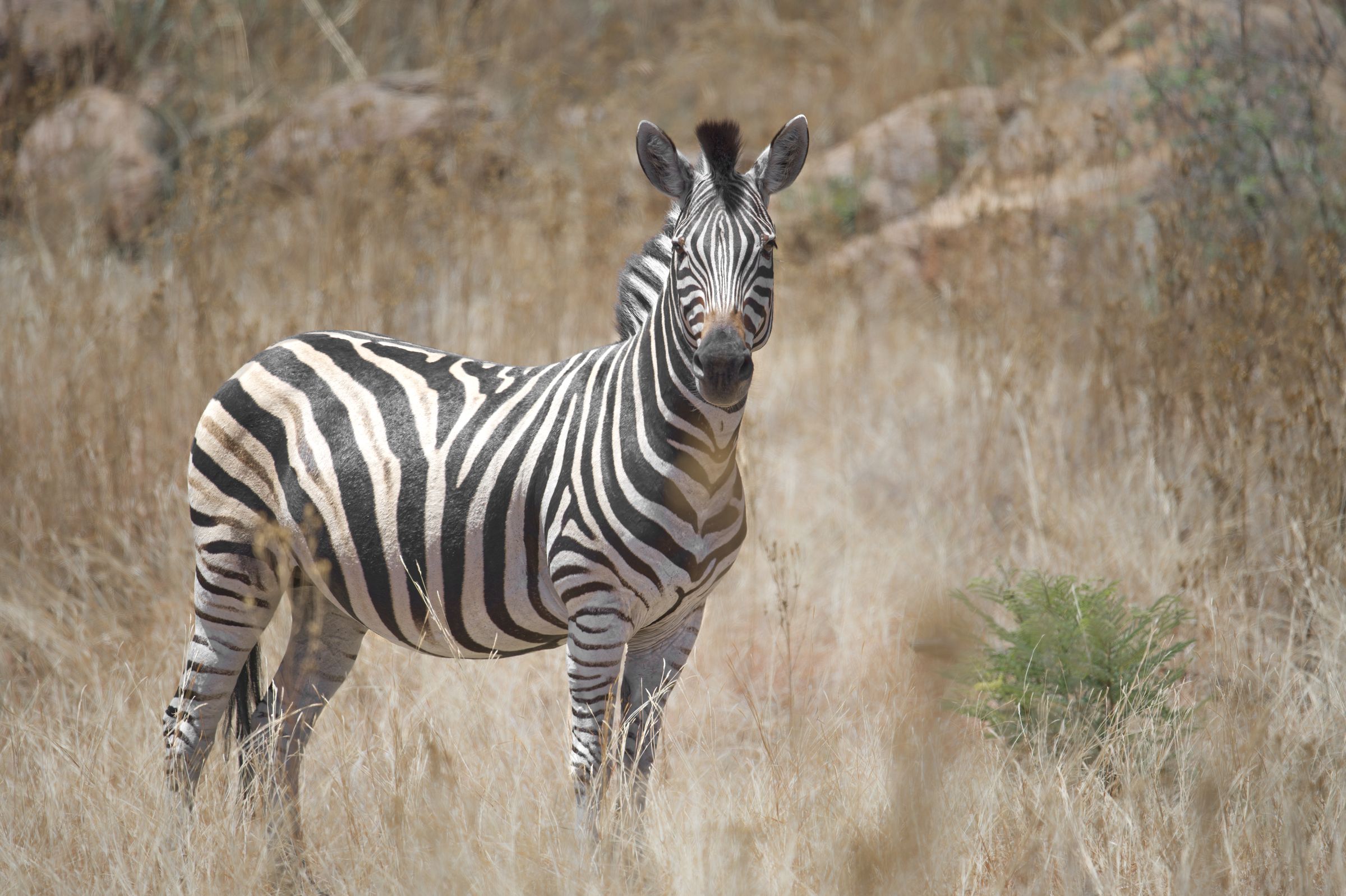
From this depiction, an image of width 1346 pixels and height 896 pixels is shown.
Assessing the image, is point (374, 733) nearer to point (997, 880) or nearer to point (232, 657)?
point (232, 657)

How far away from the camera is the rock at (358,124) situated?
21.6 feet

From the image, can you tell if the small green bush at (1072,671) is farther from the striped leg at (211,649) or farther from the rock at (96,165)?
the rock at (96,165)

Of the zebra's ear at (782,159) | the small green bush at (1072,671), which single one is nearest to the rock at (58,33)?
the zebra's ear at (782,159)

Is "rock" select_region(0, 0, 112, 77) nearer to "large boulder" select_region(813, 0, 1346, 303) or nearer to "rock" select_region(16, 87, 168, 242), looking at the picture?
"rock" select_region(16, 87, 168, 242)

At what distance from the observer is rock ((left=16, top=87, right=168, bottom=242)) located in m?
6.23

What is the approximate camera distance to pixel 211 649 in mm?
2678

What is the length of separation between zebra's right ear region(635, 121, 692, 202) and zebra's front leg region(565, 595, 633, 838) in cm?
97

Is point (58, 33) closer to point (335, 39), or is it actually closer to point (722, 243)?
point (335, 39)

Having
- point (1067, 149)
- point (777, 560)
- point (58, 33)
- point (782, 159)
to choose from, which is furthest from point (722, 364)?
point (58, 33)

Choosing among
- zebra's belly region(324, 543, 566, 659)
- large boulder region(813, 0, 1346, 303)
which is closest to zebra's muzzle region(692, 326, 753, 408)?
zebra's belly region(324, 543, 566, 659)

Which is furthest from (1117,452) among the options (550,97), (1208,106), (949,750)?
(550,97)

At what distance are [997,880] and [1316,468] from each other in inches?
87.8

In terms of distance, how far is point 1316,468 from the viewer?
145 inches

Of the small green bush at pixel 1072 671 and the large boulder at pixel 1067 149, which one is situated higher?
the large boulder at pixel 1067 149
